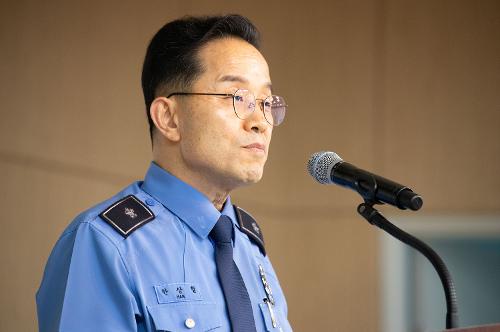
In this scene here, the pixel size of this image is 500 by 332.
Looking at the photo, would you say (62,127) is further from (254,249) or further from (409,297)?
(409,297)

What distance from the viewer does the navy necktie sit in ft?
5.51

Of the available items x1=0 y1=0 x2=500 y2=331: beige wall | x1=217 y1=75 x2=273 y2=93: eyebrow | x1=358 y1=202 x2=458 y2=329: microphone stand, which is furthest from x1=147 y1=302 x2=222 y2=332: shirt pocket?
x1=0 y1=0 x2=500 y2=331: beige wall

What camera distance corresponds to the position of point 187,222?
5.82 ft

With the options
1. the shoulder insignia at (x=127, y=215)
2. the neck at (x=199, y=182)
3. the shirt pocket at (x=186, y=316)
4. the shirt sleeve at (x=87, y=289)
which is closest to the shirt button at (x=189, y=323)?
the shirt pocket at (x=186, y=316)

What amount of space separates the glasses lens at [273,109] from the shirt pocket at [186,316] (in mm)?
445

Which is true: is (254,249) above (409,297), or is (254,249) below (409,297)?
above

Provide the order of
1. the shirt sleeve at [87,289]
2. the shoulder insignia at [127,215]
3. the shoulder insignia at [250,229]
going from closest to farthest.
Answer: the shirt sleeve at [87,289] → the shoulder insignia at [127,215] → the shoulder insignia at [250,229]

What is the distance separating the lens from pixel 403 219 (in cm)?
364

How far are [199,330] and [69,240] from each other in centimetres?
31

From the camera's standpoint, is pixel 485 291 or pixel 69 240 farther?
pixel 485 291

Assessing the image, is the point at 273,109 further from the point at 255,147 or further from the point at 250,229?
the point at 250,229

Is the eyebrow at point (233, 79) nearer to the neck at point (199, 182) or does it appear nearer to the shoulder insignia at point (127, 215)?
the neck at point (199, 182)

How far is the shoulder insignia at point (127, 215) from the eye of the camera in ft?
5.41

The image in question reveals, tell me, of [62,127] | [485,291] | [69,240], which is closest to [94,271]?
[69,240]
